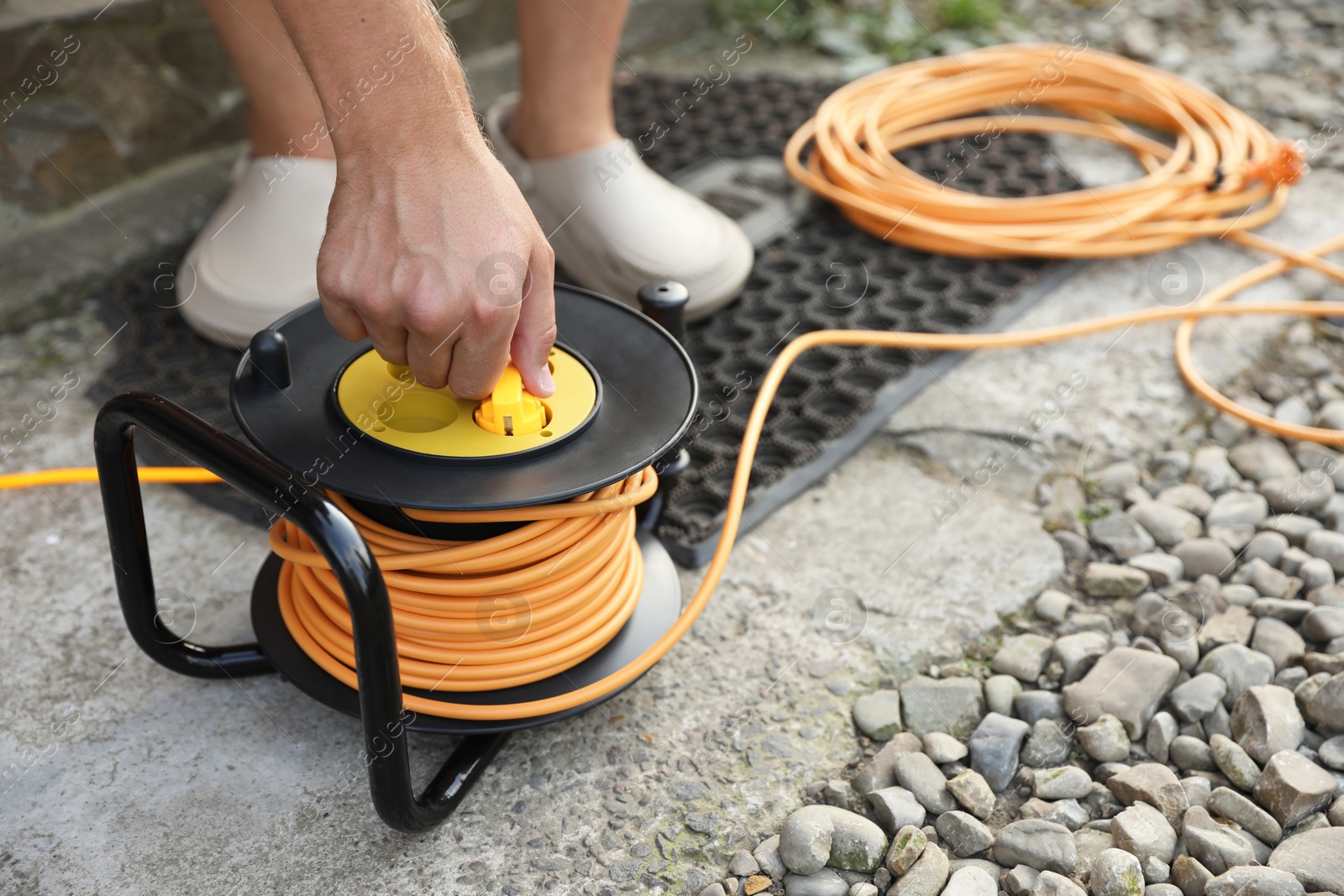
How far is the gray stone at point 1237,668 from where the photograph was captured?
1.40 metres

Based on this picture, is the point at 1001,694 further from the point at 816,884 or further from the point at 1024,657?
the point at 816,884

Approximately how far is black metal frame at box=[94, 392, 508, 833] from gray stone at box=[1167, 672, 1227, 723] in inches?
35.2

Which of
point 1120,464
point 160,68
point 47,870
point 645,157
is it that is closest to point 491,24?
point 645,157

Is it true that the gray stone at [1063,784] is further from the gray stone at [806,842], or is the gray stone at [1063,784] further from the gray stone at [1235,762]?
the gray stone at [806,842]

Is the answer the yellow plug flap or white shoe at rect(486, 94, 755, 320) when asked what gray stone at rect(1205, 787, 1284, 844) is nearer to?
the yellow plug flap

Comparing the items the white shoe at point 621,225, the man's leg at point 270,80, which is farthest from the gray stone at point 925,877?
the man's leg at point 270,80

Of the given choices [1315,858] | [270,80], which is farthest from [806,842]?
[270,80]

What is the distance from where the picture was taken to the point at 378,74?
1.06 metres

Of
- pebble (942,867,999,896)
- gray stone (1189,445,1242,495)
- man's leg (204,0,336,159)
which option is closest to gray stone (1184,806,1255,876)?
pebble (942,867,999,896)

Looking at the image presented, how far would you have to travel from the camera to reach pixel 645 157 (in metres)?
2.62

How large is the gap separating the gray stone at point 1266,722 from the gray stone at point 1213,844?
148mm

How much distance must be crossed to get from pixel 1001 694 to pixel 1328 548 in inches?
24.9

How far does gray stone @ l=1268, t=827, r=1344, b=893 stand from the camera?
1.11 metres

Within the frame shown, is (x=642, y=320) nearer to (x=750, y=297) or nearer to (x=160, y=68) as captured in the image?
(x=750, y=297)
